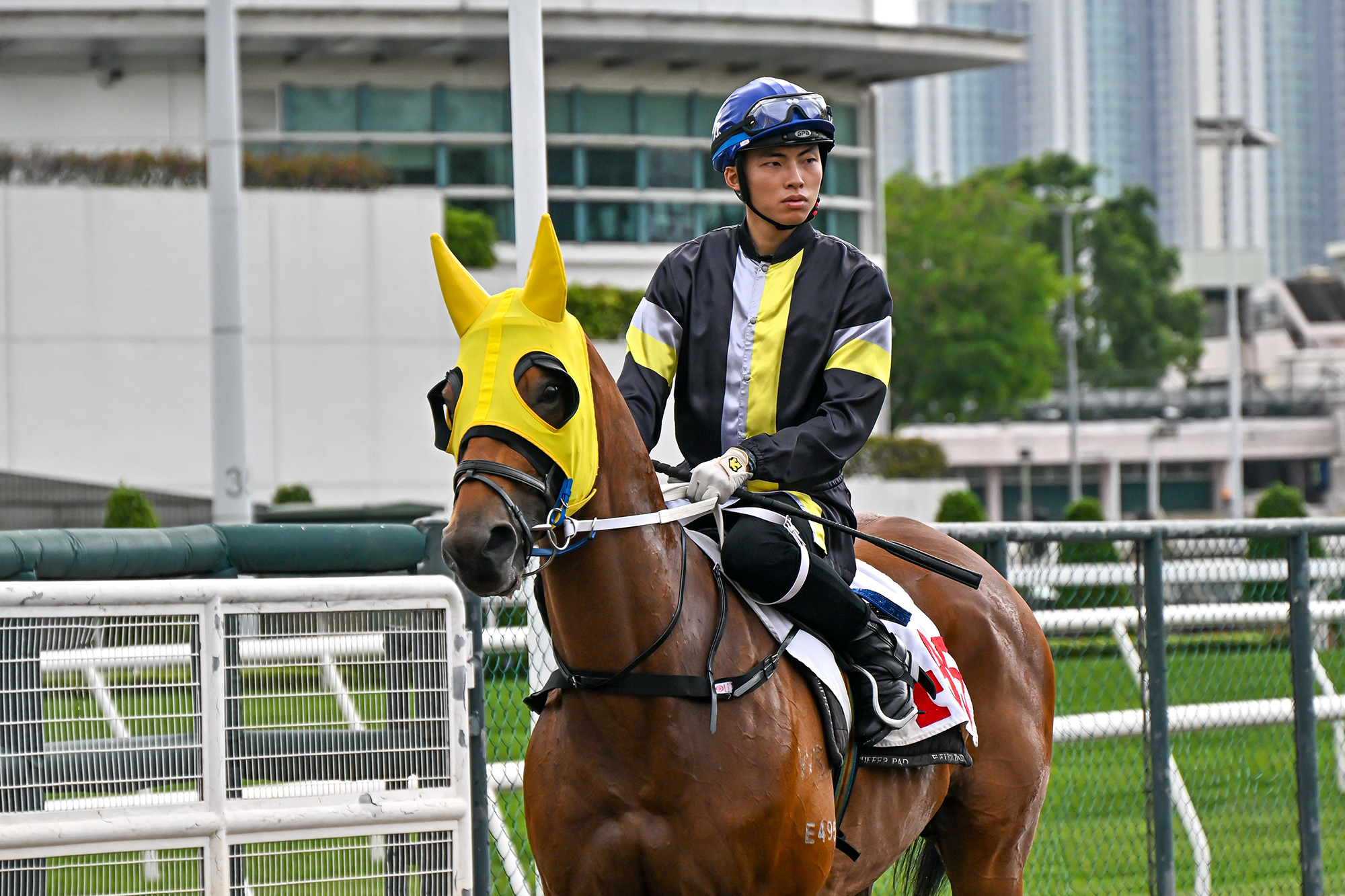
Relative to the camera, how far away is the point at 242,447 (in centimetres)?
1303

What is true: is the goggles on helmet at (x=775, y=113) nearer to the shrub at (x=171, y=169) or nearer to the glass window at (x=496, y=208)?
the shrub at (x=171, y=169)

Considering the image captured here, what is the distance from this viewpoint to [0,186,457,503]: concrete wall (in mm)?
22781

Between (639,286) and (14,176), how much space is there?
10.2 m

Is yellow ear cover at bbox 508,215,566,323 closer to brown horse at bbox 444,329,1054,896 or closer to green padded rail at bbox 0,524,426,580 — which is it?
brown horse at bbox 444,329,1054,896

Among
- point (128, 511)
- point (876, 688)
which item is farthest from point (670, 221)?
Result: point (876, 688)

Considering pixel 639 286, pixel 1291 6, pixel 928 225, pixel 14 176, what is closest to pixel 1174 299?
pixel 928 225

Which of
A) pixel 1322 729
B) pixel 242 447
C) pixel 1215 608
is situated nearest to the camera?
pixel 1215 608

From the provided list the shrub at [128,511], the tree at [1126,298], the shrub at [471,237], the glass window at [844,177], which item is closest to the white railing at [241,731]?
the shrub at [128,511]

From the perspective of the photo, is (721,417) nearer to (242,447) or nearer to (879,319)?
(879,319)

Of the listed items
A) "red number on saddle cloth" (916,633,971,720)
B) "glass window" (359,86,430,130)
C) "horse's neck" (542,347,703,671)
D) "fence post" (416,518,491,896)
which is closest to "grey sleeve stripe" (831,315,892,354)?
"horse's neck" (542,347,703,671)

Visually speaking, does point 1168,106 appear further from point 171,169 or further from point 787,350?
point 787,350

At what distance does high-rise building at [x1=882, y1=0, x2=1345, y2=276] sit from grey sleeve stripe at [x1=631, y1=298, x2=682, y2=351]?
156923mm

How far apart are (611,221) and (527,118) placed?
24.4 m

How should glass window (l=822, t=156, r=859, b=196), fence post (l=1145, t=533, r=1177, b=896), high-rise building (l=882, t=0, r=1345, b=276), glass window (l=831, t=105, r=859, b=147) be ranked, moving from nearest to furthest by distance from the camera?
fence post (l=1145, t=533, r=1177, b=896)
glass window (l=831, t=105, r=859, b=147)
glass window (l=822, t=156, r=859, b=196)
high-rise building (l=882, t=0, r=1345, b=276)
